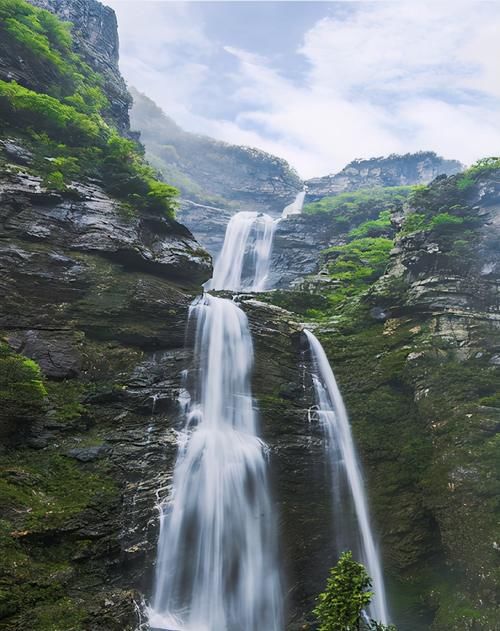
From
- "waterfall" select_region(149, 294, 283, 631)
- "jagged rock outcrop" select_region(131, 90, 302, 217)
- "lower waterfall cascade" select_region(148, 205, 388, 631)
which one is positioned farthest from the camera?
"jagged rock outcrop" select_region(131, 90, 302, 217)

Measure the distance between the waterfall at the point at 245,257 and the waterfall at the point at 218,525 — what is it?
2091cm

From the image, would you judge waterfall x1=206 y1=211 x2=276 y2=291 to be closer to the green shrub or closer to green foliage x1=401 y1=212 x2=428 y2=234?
green foliage x1=401 y1=212 x2=428 y2=234

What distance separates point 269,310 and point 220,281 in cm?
1775

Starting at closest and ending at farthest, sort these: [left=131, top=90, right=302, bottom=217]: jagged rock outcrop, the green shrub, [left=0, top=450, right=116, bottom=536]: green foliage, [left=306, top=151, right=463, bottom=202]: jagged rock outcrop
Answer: [left=0, top=450, right=116, bottom=536]: green foliage → the green shrub → [left=131, top=90, right=302, bottom=217]: jagged rock outcrop → [left=306, top=151, right=463, bottom=202]: jagged rock outcrop

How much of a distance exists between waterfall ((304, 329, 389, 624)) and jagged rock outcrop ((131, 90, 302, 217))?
43.2 metres

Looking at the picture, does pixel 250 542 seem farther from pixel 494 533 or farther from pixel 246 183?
pixel 246 183

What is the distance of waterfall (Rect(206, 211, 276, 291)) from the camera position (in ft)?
118

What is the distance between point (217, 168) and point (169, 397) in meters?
58.6

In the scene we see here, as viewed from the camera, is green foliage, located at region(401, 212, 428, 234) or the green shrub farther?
green foliage, located at region(401, 212, 428, 234)

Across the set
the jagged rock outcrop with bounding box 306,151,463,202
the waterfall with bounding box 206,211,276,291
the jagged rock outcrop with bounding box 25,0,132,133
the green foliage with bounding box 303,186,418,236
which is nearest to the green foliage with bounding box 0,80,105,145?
the jagged rock outcrop with bounding box 25,0,132,133

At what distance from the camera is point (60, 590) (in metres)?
8.38

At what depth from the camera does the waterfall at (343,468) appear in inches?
500

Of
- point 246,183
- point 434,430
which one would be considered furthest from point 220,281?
point 246,183

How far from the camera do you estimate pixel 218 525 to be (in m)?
11.9
